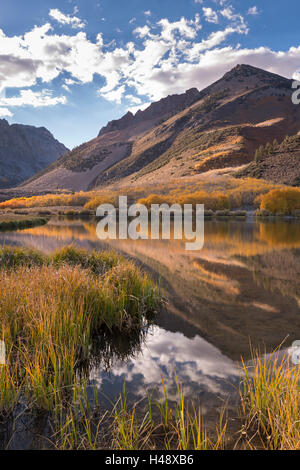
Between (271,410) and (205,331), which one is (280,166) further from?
(271,410)

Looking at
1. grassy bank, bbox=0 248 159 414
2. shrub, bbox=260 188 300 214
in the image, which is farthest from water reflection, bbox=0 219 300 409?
shrub, bbox=260 188 300 214

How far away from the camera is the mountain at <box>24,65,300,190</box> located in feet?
312

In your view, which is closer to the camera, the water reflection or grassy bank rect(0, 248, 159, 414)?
grassy bank rect(0, 248, 159, 414)

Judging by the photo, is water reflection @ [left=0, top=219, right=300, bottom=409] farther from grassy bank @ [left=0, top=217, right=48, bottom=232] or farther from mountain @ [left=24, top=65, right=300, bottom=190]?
mountain @ [left=24, top=65, right=300, bottom=190]

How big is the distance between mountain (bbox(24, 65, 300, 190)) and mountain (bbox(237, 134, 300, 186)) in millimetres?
16618

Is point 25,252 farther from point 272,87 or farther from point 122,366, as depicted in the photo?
point 272,87

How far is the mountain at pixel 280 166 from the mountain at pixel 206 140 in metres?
16.6

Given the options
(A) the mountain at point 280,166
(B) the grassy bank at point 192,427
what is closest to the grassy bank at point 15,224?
(B) the grassy bank at point 192,427

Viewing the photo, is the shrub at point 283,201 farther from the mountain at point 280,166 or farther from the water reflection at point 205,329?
the water reflection at point 205,329

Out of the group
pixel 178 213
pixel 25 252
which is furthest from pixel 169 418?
pixel 178 213

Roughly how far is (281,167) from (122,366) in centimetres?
6736

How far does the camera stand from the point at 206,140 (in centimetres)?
10838

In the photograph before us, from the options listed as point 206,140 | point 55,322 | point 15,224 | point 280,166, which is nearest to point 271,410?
point 55,322

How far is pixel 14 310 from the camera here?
181 inches
